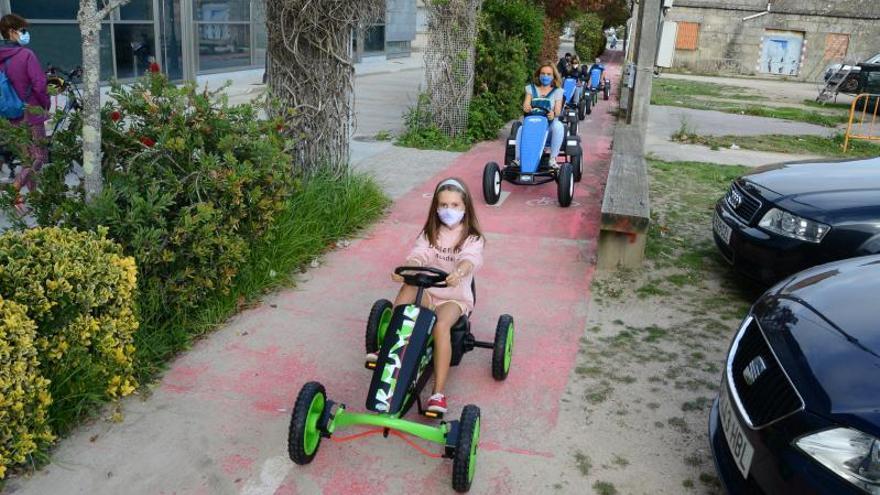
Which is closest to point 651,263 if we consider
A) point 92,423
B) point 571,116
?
point 92,423

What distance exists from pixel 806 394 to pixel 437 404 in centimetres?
167

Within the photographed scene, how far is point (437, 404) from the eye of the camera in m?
3.65

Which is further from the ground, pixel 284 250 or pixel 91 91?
pixel 91 91

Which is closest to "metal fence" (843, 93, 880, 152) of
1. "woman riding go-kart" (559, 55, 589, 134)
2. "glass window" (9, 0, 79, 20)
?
"woman riding go-kart" (559, 55, 589, 134)

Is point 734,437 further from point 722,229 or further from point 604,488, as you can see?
point 722,229

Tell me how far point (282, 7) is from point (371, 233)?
7.31ft

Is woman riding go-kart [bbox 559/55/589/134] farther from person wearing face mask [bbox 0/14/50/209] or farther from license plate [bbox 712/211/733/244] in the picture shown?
person wearing face mask [bbox 0/14/50/209]

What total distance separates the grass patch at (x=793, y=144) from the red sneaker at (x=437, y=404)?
36.3 ft

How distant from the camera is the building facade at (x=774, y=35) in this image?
122ft

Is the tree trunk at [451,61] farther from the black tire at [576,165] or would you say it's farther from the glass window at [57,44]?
the glass window at [57,44]

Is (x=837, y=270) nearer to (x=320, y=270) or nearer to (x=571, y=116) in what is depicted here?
(x=320, y=270)

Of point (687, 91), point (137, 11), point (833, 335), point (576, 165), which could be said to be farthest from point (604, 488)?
point (687, 91)

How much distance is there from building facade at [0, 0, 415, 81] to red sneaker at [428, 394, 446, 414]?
26.7ft

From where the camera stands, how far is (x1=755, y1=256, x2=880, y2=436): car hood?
8.36 feet
